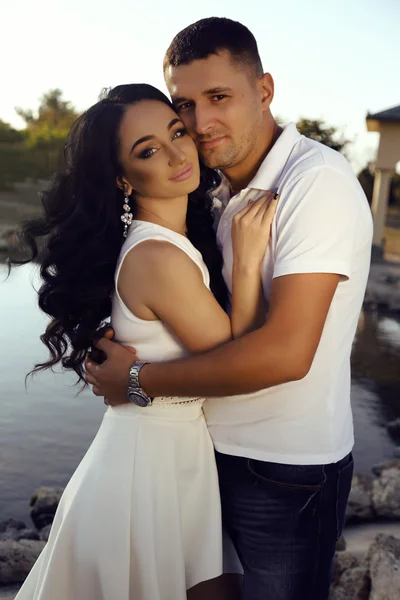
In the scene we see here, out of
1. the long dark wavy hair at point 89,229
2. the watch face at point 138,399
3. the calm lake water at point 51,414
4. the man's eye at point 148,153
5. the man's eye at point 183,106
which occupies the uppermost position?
the man's eye at point 183,106

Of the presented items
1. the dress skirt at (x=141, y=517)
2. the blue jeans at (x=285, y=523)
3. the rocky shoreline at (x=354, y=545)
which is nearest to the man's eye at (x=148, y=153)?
the dress skirt at (x=141, y=517)

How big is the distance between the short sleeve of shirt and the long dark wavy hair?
0.44 metres

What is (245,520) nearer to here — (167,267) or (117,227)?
(167,267)

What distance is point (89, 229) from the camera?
2227mm

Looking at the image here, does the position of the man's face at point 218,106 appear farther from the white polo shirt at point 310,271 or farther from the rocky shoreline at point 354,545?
the rocky shoreline at point 354,545

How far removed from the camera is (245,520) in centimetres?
207

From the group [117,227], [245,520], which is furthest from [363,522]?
[117,227]

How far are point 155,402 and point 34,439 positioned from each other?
11.9ft

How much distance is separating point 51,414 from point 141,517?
13.4 ft

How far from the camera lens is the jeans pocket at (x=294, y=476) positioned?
1.99m

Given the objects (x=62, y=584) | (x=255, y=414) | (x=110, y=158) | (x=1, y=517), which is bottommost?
(x=1, y=517)

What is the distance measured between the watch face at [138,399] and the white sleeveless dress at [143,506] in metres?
0.06

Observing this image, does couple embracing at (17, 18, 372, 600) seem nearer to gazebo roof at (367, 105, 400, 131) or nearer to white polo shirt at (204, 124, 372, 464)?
white polo shirt at (204, 124, 372, 464)

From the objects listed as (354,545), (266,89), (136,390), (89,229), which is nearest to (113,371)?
(136,390)
